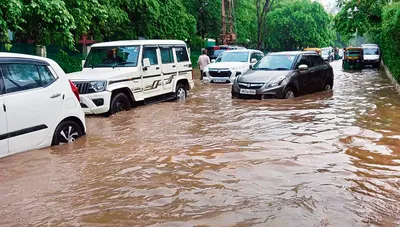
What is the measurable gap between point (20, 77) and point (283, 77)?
316 inches

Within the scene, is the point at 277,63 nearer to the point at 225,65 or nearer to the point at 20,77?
the point at 225,65

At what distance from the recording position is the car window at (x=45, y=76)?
6738mm

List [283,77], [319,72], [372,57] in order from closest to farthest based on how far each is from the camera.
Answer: [283,77], [319,72], [372,57]

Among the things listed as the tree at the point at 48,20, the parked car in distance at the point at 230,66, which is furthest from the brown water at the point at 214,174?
the parked car in distance at the point at 230,66

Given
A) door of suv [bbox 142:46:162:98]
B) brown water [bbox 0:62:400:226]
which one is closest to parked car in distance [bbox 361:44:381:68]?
brown water [bbox 0:62:400:226]

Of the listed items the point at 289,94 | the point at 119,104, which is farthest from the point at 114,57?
the point at 289,94

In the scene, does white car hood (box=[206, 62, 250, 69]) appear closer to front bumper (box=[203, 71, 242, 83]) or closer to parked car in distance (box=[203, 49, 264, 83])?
parked car in distance (box=[203, 49, 264, 83])

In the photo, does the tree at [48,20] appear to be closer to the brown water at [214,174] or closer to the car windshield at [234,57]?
the brown water at [214,174]

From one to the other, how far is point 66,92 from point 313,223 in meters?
4.70

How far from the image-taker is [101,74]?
10.2m

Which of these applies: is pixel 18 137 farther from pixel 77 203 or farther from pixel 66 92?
pixel 77 203

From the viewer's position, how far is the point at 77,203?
15.3ft

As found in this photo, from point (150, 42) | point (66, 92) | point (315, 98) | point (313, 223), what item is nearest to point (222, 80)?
point (315, 98)

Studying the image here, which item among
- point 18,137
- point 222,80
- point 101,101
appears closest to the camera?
point 18,137
